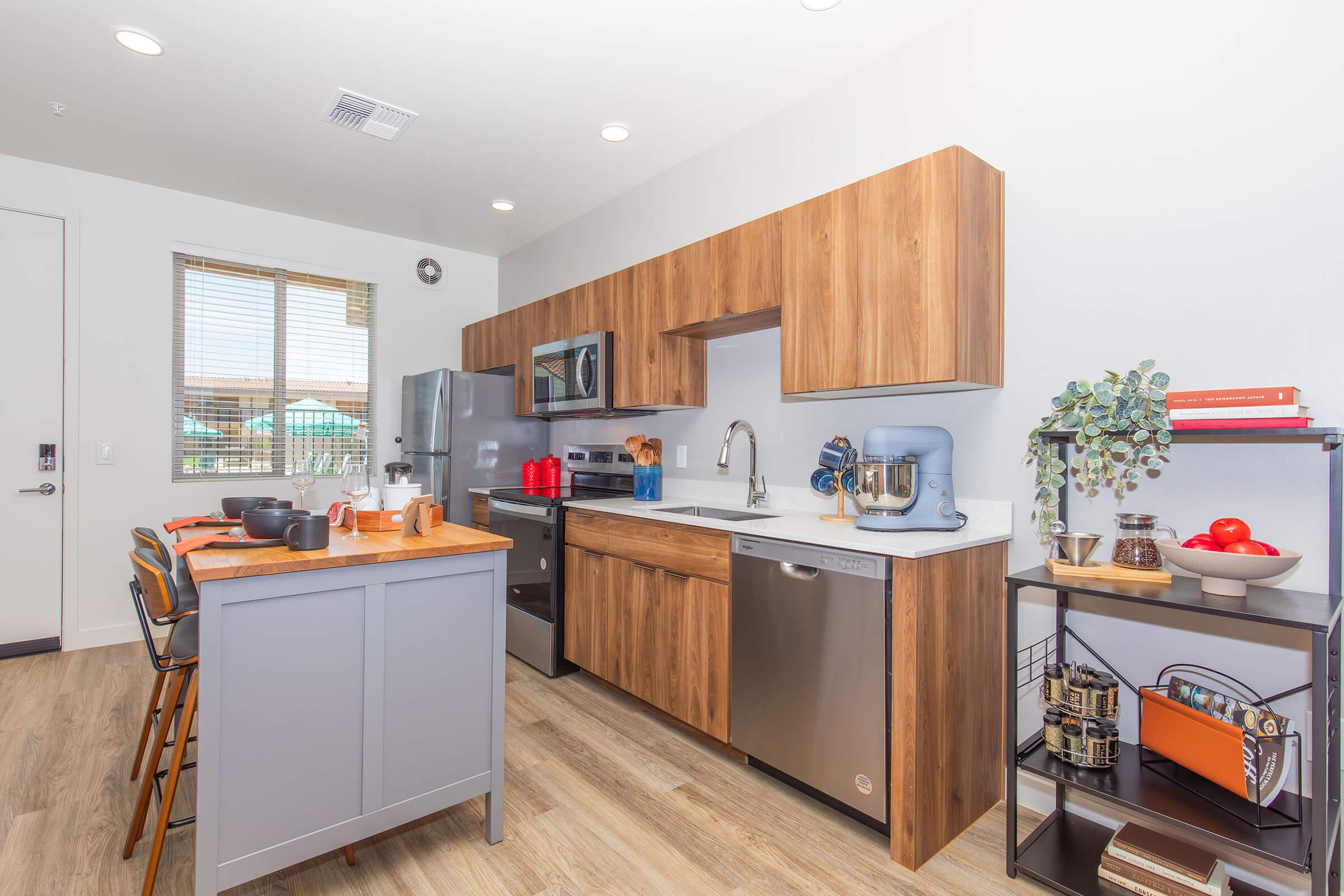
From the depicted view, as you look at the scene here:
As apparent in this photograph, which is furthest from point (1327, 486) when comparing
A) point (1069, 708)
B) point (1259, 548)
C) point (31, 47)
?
point (31, 47)

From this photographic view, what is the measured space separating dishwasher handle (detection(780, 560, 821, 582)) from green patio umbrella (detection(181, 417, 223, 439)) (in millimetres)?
3867

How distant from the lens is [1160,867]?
159 centimetres

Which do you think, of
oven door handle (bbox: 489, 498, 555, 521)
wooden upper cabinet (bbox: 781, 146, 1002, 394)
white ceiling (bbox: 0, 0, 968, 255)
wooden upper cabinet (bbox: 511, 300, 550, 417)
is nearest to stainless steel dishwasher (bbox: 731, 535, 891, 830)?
wooden upper cabinet (bbox: 781, 146, 1002, 394)

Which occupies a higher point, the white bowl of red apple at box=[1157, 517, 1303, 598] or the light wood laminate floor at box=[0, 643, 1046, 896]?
the white bowl of red apple at box=[1157, 517, 1303, 598]

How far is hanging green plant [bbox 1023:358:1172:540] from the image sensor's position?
1.59m

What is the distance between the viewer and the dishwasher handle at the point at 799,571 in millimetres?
2010

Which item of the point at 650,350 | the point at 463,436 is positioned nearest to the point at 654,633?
the point at 650,350

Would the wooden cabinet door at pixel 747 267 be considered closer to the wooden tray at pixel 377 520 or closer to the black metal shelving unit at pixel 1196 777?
the black metal shelving unit at pixel 1196 777

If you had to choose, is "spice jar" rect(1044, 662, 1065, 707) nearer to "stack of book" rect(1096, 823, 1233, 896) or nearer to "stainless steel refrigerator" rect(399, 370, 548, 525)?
"stack of book" rect(1096, 823, 1233, 896)

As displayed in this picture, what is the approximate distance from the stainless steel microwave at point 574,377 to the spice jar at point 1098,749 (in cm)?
246

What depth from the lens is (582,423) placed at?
4281 millimetres

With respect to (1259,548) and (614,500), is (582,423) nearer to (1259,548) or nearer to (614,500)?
(614,500)

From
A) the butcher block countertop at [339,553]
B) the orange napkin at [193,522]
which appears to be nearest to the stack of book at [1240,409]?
the butcher block countertop at [339,553]

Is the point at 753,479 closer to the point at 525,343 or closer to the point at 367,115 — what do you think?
the point at 525,343
